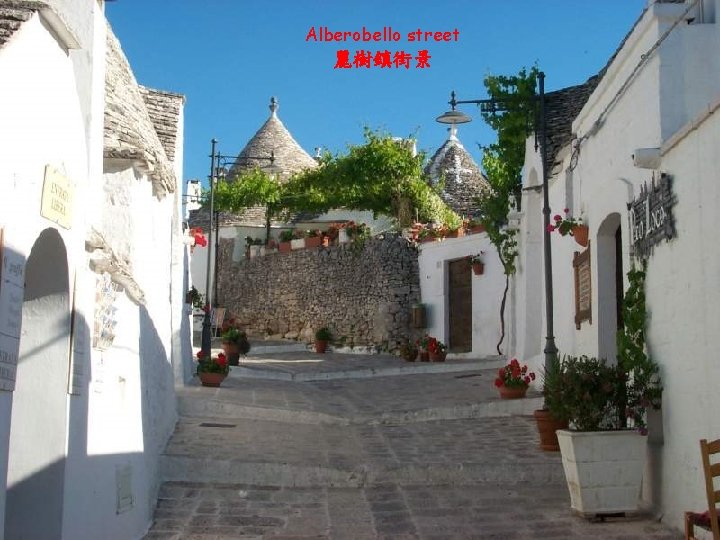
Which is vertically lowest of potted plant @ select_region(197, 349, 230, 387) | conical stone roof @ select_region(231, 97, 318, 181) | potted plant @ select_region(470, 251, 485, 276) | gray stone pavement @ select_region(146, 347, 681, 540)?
gray stone pavement @ select_region(146, 347, 681, 540)

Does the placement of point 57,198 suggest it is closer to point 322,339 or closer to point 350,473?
point 350,473

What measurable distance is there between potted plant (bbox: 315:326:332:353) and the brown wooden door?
182 inches

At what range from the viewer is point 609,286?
863 cm

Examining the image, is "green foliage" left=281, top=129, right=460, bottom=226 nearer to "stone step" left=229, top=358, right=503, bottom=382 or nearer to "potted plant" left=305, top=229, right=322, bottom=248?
"potted plant" left=305, top=229, right=322, bottom=248

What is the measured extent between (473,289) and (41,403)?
14417 millimetres

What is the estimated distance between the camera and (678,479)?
610 cm

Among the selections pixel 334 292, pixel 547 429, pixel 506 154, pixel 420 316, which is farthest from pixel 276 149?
pixel 547 429

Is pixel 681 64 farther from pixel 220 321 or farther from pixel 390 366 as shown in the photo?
pixel 220 321

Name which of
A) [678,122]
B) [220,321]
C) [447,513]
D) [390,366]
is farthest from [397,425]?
[220,321]

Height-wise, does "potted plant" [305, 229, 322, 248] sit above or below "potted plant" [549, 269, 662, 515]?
above

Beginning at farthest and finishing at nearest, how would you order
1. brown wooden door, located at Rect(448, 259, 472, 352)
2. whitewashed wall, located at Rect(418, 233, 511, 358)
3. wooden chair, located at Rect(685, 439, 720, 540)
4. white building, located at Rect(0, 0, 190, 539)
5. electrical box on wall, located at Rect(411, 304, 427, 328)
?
Answer: electrical box on wall, located at Rect(411, 304, 427, 328) < brown wooden door, located at Rect(448, 259, 472, 352) < whitewashed wall, located at Rect(418, 233, 511, 358) < wooden chair, located at Rect(685, 439, 720, 540) < white building, located at Rect(0, 0, 190, 539)

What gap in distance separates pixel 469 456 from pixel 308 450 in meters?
1.70

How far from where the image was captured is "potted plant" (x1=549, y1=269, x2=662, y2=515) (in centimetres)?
642

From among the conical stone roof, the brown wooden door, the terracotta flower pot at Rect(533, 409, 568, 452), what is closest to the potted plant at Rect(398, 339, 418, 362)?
the brown wooden door
